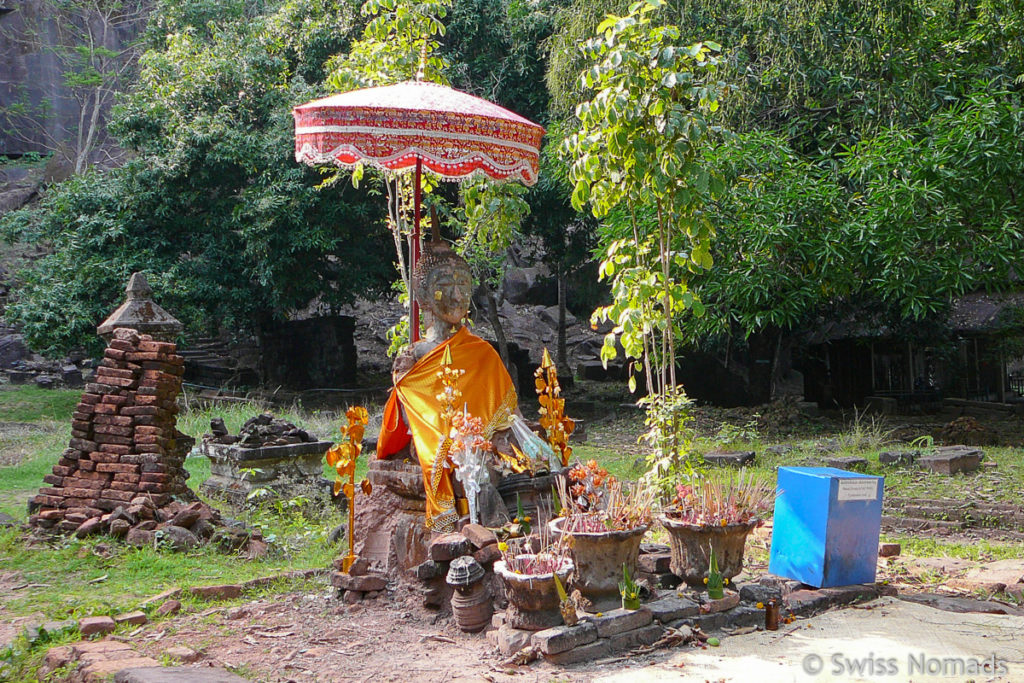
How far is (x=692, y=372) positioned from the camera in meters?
18.7

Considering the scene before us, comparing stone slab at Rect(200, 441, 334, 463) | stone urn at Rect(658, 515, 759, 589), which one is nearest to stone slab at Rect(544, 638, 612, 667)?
stone urn at Rect(658, 515, 759, 589)

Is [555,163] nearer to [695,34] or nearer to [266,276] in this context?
[695,34]

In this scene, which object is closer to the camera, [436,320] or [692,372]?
[436,320]

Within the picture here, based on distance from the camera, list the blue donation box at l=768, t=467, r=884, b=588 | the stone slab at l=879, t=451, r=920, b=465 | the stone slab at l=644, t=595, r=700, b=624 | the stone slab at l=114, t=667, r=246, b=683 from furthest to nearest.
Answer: the stone slab at l=879, t=451, r=920, b=465 → the blue donation box at l=768, t=467, r=884, b=588 → the stone slab at l=644, t=595, r=700, b=624 → the stone slab at l=114, t=667, r=246, b=683

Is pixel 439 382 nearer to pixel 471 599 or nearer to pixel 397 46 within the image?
pixel 471 599

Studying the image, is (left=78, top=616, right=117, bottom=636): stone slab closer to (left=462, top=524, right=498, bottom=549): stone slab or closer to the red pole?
(left=462, top=524, right=498, bottom=549): stone slab

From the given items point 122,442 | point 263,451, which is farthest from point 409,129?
point 263,451

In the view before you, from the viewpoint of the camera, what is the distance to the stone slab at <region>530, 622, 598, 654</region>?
4793 mm

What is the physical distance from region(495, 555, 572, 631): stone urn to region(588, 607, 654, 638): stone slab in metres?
0.22

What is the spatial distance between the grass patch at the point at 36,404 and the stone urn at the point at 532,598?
45.0 ft

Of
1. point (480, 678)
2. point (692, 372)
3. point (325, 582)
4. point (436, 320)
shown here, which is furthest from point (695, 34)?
point (480, 678)

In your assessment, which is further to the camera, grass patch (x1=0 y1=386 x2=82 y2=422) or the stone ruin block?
grass patch (x1=0 y1=386 x2=82 y2=422)

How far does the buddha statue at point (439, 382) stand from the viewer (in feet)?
19.6

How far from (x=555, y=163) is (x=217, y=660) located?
1056cm
